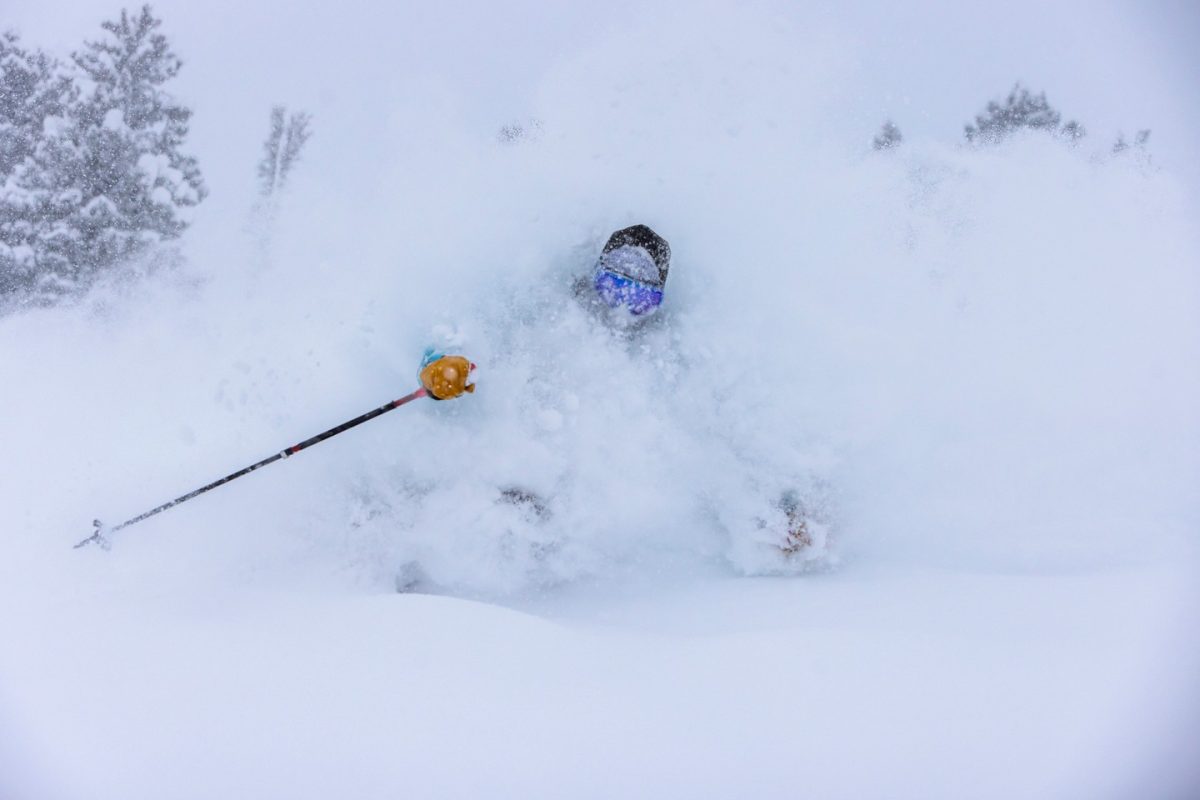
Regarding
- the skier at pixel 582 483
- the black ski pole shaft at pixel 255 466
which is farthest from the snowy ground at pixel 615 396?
the black ski pole shaft at pixel 255 466

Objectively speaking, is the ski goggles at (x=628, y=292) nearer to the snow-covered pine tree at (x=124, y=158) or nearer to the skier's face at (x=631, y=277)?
the skier's face at (x=631, y=277)

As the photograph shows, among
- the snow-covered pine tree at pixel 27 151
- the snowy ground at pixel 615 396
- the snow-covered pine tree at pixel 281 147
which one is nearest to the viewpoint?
the snowy ground at pixel 615 396

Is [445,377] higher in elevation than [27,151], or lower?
lower

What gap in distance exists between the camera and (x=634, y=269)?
3.77 m

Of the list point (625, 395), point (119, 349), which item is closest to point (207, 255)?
point (119, 349)

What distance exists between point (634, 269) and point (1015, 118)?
2.78 meters

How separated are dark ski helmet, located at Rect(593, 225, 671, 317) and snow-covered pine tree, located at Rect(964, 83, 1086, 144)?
2.25 m

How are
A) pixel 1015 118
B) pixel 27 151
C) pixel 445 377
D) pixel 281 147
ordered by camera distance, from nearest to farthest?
pixel 445 377 → pixel 27 151 → pixel 281 147 → pixel 1015 118

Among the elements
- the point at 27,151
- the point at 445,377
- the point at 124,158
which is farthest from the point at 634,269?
the point at 27,151

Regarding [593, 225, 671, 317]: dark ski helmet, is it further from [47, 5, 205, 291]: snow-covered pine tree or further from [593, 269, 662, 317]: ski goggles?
[47, 5, 205, 291]: snow-covered pine tree

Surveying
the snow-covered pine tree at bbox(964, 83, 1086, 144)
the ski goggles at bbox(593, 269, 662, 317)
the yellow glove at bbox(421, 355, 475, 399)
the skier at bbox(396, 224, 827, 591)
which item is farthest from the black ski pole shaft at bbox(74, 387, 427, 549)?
the snow-covered pine tree at bbox(964, 83, 1086, 144)

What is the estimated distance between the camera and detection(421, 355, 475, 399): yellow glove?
3186 mm

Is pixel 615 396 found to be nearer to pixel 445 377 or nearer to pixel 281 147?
pixel 445 377

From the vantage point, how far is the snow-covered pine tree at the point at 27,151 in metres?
3.66
